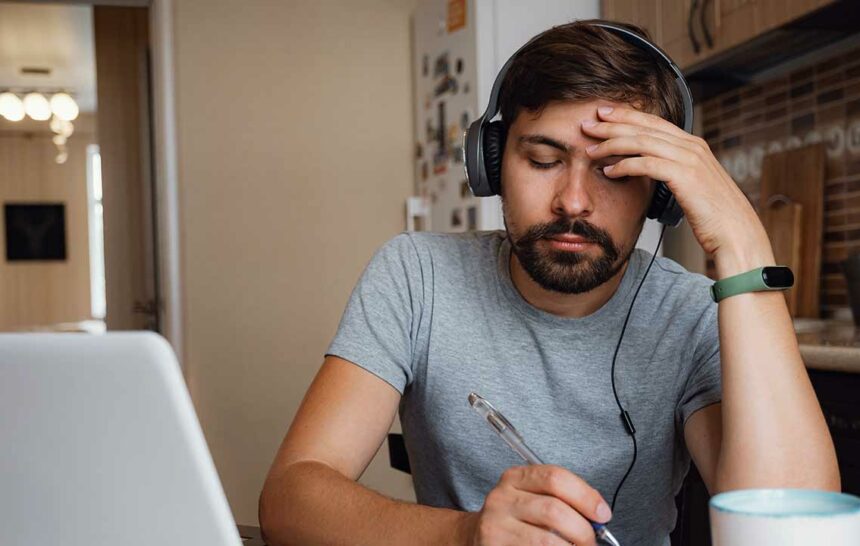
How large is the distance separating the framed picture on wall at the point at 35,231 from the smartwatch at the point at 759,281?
32.3 feet

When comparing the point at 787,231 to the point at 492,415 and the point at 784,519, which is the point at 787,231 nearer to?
the point at 492,415

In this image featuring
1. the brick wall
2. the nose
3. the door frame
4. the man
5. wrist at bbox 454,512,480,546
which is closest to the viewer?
wrist at bbox 454,512,480,546

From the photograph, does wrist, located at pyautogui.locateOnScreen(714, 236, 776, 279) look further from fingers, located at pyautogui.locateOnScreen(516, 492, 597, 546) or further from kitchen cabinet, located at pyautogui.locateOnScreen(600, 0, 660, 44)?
kitchen cabinet, located at pyautogui.locateOnScreen(600, 0, 660, 44)

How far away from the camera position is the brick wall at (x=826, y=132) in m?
2.42

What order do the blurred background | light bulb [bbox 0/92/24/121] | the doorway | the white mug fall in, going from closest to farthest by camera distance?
the white mug, the blurred background, the doorway, light bulb [bbox 0/92/24/121]

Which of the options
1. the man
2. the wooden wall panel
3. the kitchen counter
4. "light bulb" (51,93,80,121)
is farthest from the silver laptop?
the wooden wall panel

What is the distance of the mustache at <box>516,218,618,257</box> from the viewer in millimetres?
1080

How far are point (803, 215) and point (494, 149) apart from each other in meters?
1.58

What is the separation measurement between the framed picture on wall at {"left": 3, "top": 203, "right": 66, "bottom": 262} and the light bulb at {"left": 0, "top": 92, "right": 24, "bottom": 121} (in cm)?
270

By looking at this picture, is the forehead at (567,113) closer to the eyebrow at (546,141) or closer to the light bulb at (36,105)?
the eyebrow at (546,141)

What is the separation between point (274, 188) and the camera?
364 centimetres

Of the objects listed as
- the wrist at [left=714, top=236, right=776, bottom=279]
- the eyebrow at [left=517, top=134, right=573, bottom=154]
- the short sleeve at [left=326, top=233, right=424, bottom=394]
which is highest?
the eyebrow at [left=517, top=134, right=573, bottom=154]

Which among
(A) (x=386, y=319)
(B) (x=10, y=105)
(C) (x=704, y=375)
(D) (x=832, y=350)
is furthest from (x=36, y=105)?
(C) (x=704, y=375)

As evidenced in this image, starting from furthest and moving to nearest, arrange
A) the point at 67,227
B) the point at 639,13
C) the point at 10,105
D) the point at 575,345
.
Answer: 1. the point at 67,227
2. the point at 10,105
3. the point at 639,13
4. the point at 575,345
